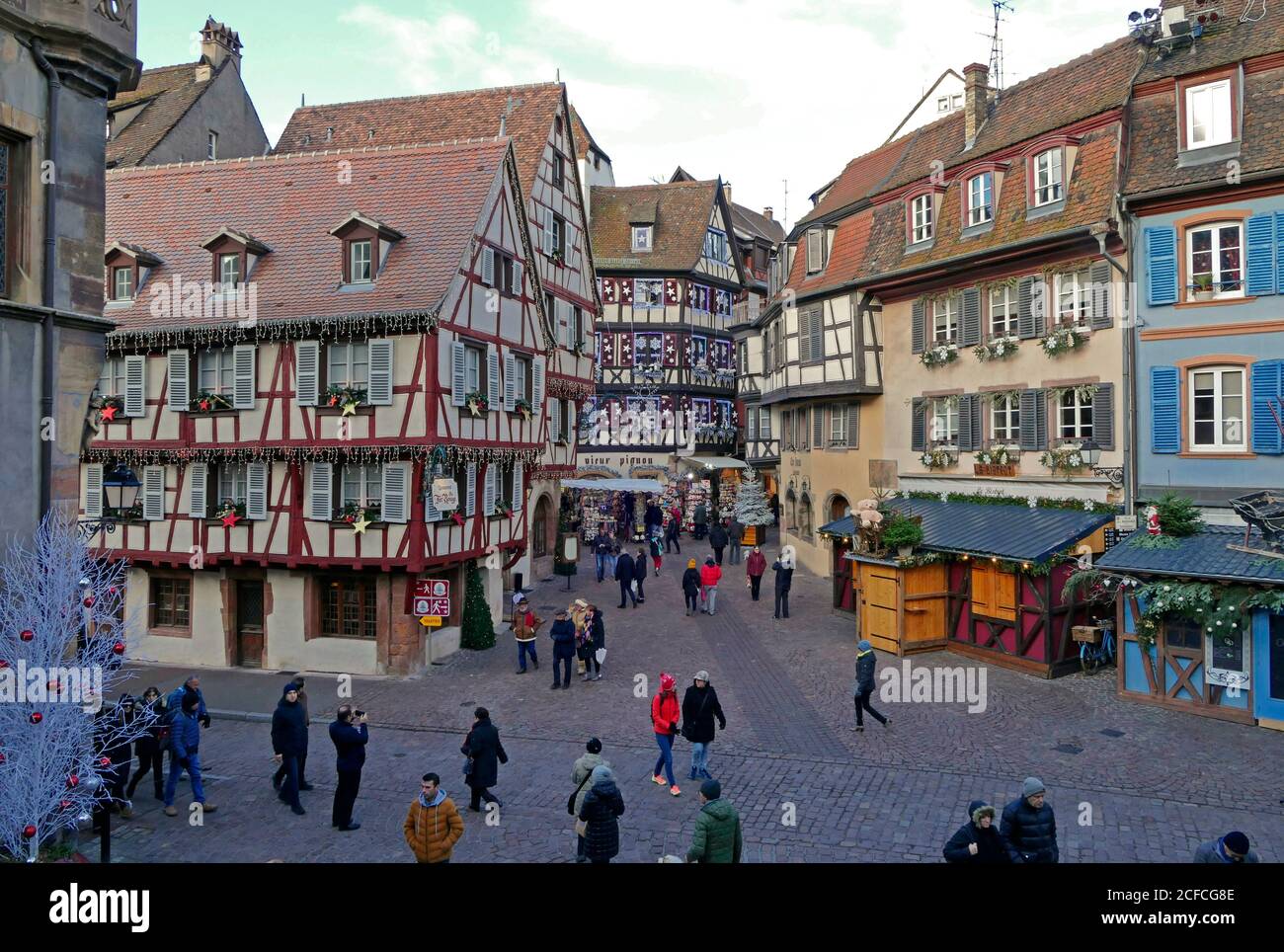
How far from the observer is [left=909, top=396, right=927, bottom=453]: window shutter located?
23.6 meters

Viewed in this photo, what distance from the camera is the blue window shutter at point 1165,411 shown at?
692 inches

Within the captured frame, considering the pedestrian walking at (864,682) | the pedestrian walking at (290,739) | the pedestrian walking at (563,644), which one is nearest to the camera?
the pedestrian walking at (290,739)

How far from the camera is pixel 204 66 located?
107 ft

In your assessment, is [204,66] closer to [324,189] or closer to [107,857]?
[324,189]

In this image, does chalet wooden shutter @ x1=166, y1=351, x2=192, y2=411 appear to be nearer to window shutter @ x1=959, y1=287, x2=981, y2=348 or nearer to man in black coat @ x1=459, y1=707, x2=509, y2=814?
man in black coat @ x1=459, y1=707, x2=509, y2=814

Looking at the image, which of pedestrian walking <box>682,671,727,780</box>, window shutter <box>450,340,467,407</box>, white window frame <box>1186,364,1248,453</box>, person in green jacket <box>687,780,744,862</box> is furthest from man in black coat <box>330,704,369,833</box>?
white window frame <box>1186,364,1248,453</box>

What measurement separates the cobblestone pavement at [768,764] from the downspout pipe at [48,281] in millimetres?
4549

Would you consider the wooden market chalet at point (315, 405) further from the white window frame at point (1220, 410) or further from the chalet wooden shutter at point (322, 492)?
the white window frame at point (1220, 410)

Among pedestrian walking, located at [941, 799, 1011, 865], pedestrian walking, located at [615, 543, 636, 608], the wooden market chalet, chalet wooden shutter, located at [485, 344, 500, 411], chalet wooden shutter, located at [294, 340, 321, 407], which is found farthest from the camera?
pedestrian walking, located at [615, 543, 636, 608]

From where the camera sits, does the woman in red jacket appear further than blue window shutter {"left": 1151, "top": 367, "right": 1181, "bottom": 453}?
No

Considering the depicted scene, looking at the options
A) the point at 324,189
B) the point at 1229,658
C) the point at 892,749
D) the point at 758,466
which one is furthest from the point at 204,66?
the point at 1229,658

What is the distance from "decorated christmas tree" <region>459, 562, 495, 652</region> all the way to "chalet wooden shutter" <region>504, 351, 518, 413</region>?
13.3 ft

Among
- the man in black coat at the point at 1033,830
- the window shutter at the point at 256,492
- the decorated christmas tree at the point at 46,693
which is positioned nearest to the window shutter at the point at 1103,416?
the man in black coat at the point at 1033,830
